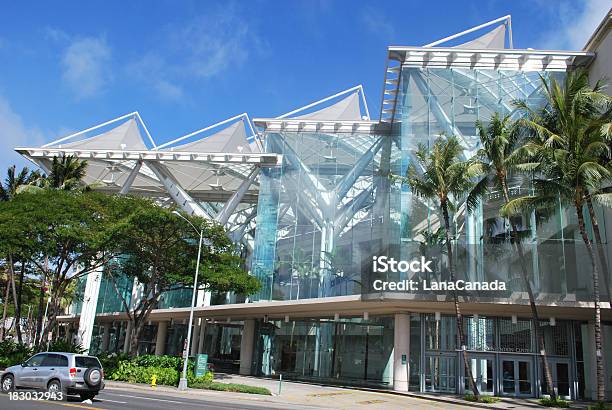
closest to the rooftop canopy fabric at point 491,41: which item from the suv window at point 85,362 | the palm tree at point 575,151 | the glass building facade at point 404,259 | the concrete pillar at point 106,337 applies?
the glass building facade at point 404,259

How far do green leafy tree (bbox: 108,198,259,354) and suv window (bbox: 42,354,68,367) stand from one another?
1364 centimetres

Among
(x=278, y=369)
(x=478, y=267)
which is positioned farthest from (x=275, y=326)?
(x=478, y=267)

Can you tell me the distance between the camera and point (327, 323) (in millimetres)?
41688

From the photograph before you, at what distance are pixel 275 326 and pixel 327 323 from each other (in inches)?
219

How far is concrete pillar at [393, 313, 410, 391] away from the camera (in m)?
31.7

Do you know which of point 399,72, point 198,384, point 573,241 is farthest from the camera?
point 399,72

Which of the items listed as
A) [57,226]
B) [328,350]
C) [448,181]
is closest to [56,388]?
[57,226]

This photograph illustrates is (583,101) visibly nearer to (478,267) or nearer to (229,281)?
(478,267)

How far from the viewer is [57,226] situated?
31109 mm

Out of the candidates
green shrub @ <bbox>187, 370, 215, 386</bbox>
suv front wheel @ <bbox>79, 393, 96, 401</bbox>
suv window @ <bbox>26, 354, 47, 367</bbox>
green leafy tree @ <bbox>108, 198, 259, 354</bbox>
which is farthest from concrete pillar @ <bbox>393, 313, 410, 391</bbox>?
suv window @ <bbox>26, 354, 47, 367</bbox>

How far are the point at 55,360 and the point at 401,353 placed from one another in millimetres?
20834

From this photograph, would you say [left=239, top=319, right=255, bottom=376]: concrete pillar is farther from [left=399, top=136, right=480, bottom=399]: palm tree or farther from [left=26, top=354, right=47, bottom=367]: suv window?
[left=26, top=354, right=47, bottom=367]: suv window

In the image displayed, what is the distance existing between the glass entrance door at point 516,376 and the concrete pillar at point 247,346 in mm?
21615

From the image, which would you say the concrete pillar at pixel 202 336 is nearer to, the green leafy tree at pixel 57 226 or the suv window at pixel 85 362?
the green leafy tree at pixel 57 226
